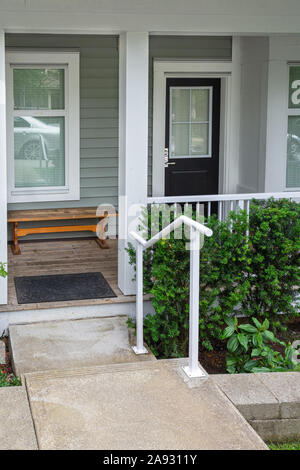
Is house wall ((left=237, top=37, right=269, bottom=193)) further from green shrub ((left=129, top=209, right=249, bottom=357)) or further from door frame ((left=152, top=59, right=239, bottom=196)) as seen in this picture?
green shrub ((left=129, top=209, right=249, bottom=357))

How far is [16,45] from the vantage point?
297 inches

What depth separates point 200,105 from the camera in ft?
27.1

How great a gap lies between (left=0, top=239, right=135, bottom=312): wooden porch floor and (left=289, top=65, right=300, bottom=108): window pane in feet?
8.71

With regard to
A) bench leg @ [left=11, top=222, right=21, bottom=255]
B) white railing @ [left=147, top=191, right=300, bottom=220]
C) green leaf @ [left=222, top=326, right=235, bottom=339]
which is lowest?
green leaf @ [left=222, top=326, right=235, bottom=339]

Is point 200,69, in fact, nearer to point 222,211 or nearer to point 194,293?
point 222,211

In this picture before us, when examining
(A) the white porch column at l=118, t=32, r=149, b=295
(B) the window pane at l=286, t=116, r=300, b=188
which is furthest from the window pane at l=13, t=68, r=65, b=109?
(B) the window pane at l=286, t=116, r=300, b=188

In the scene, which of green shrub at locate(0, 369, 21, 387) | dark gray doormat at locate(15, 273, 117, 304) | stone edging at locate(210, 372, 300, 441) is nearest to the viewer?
stone edging at locate(210, 372, 300, 441)

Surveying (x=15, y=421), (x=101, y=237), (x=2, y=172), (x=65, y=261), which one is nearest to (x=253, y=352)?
(x=15, y=421)

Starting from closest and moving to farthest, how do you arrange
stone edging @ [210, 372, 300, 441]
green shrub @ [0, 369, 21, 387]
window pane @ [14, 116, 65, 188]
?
stone edging @ [210, 372, 300, 441], green shrub @ [0, 369, 21, 387], window pane @ [14, 116, 65, 188]

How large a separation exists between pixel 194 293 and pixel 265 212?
1.66 m

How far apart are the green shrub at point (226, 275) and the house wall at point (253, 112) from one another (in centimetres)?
210

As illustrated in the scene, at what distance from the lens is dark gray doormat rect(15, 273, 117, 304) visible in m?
5.99

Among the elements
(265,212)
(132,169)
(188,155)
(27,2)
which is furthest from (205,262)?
(188,155)

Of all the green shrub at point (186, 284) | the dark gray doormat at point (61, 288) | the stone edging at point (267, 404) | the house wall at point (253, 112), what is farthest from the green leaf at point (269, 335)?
the house wall at point (253, 112)
